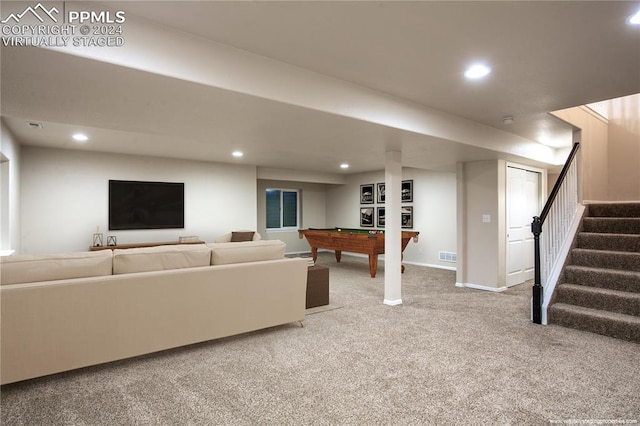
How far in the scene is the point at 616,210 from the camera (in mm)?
4516

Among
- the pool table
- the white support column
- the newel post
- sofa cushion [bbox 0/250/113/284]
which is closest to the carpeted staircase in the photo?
the newel post

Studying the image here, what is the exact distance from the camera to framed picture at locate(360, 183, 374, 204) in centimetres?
919

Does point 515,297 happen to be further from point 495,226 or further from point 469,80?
point 469,80

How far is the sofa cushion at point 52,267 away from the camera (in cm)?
234

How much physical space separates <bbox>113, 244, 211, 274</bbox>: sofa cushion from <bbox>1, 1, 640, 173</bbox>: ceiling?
1197mm

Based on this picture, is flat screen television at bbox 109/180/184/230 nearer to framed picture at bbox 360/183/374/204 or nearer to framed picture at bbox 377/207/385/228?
framed picture at bbox 360/183/374/204

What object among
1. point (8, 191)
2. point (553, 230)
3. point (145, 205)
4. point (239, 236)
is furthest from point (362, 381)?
point (145, 205)

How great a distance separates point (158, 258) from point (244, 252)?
0.77m

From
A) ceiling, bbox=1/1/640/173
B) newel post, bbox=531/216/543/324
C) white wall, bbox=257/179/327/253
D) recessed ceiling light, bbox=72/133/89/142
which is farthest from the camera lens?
white wall, bbox=257/179/327/253

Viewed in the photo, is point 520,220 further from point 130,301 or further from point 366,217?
point 130,301

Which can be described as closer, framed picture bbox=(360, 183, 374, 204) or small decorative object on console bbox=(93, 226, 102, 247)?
small decorative object on console bbox=(93, 226, 102, 247)

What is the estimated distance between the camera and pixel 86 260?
102 inches

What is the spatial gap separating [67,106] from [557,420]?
4092mm

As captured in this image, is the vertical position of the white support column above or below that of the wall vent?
above
